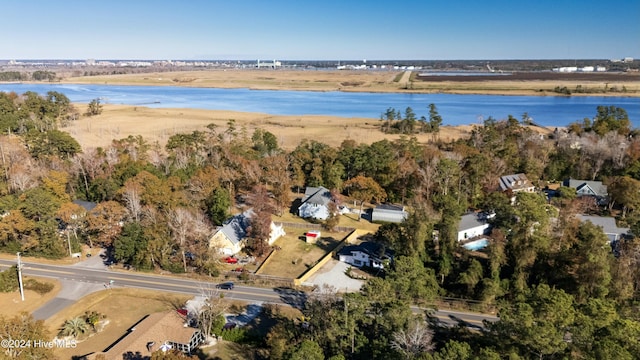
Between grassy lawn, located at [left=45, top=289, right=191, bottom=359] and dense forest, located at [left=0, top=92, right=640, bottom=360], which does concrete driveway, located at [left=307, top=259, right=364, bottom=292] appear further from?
grassy lawn, located at [left=45, top=289, right=191, bottom=359]

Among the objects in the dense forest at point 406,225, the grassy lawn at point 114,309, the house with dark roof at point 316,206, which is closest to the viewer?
the dense forest at point 406,225

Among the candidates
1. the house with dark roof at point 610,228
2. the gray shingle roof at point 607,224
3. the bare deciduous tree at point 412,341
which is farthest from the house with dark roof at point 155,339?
the gray shingle roof at point 607,224

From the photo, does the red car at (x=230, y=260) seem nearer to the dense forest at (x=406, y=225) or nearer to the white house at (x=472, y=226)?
the dense forest at (x=406, y=225)

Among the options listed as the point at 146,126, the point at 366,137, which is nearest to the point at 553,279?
the point at 366,137

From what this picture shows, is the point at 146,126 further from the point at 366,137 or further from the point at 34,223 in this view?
the point at 34,223

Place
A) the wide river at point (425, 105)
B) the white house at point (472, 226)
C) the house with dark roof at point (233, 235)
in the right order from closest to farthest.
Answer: the house with dark roof at point (233, 235) < the white house at point (472, 226) < the wide river at point (425, 105)

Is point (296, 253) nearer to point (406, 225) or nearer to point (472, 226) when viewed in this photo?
point (406, 225)
